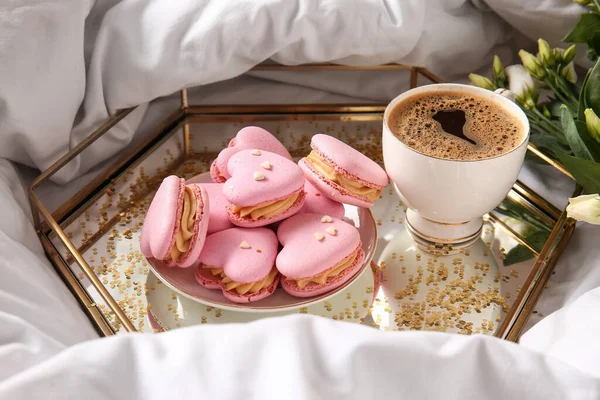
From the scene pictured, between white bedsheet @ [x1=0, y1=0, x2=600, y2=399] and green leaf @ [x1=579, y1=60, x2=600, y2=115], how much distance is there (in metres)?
0.13

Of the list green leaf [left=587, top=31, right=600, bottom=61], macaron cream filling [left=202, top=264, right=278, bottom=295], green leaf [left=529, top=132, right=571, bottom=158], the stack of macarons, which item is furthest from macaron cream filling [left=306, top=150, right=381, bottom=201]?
green leaf [left=587, top=31, right=600, bottom=61]

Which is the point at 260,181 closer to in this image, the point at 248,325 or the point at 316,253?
the point at 316,253

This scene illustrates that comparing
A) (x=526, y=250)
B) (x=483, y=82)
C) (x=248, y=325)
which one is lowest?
(x=526, y=250)

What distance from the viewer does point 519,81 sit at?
2.92 ft

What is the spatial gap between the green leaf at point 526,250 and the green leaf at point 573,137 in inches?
4.3

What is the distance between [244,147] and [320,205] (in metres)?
0.10

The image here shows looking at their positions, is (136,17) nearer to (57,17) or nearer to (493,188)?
(57,17)

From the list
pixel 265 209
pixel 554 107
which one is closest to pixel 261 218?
pixel 265 209

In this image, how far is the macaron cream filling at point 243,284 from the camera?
69 cm

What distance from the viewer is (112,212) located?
2.78 ft

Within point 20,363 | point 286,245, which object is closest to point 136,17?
point 286,245

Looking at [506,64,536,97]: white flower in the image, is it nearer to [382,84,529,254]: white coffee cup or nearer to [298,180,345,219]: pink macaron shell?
[382,84,529,254]: white coffee cup

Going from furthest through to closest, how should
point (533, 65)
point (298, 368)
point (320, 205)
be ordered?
point (533, 65) < point (320, 205) < point (298, 368)

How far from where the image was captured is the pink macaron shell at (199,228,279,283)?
0.67 meters
